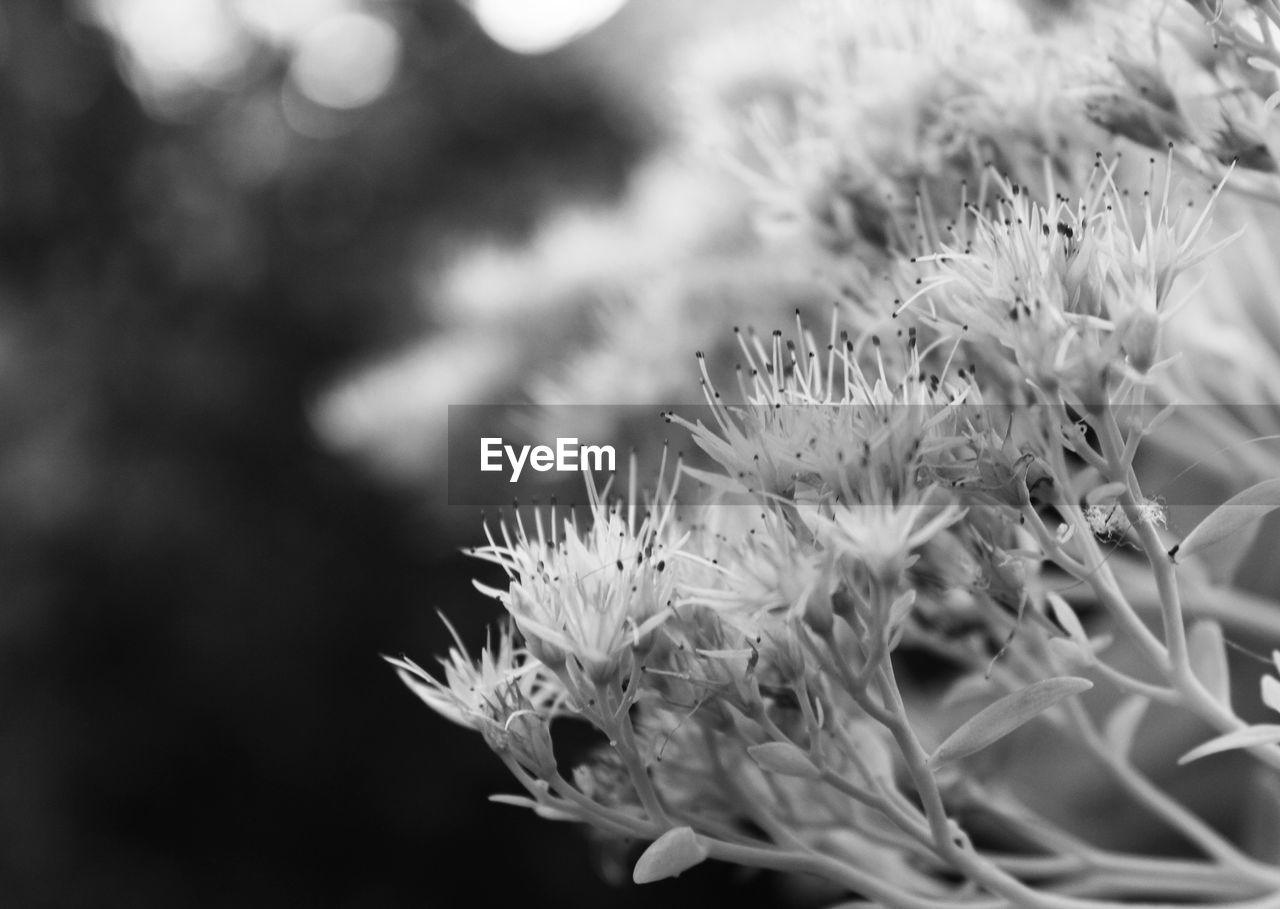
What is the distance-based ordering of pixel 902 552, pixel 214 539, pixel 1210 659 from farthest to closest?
pixel 214 539
pixel 1210 659
pixel 902 552

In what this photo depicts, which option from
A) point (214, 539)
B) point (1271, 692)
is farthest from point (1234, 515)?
point (214, 539)

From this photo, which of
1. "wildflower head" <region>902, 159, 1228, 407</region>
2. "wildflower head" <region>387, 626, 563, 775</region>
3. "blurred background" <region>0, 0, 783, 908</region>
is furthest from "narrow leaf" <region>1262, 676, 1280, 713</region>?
"blurred background" <region>0, 0, 783, 908</region>

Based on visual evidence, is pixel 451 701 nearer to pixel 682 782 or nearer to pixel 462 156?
pixel 682 782

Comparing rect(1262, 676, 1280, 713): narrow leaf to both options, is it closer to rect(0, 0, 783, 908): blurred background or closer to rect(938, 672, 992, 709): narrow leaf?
rect(938, 672, 992, 709): narrow leaf

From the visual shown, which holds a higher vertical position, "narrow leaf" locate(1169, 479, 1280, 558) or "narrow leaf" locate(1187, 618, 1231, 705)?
"narrow leaf" locate(1169, 479, 1280, 558)

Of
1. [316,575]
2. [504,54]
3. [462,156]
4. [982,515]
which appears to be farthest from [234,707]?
[982,515]

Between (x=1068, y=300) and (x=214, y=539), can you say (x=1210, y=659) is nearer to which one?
(x=1068, y=300)

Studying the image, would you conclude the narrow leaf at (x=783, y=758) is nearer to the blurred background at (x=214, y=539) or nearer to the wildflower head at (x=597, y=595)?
the wildflower head at (x=597, y=595)
